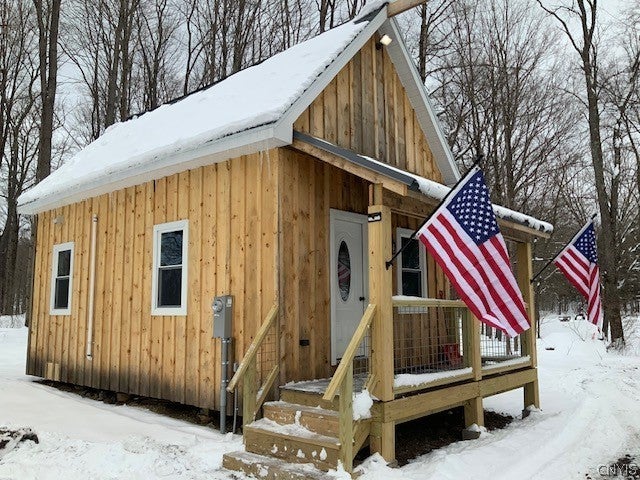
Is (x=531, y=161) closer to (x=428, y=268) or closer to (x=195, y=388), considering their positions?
(x=428, y=268)

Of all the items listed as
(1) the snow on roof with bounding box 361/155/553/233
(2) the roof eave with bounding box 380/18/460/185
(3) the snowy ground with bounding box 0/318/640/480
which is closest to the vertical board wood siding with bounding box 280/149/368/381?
(1) the snow on roof with bounding box 361/155/553/233

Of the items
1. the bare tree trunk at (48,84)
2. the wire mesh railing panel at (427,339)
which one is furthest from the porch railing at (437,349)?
the bare tree trunk at (48,84)

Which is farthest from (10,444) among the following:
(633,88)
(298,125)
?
(633,88)

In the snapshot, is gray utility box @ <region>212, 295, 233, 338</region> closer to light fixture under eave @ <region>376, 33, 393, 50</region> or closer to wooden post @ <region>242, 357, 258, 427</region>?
wooden post @ <region>242, 357, 258, 427</region>

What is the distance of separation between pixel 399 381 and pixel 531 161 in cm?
1578

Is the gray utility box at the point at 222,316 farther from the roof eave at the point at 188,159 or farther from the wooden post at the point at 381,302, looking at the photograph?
the wooden post at the point at 381,302

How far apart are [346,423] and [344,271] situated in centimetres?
282

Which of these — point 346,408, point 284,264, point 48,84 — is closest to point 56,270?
point 284,264

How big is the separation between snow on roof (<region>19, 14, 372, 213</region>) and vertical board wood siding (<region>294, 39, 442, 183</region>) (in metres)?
0.44

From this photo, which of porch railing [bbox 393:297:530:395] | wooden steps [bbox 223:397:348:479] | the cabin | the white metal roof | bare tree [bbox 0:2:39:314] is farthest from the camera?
bare tree [bbox 0:2:39:314]

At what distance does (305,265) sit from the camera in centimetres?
664

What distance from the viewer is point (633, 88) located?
60.7 ft

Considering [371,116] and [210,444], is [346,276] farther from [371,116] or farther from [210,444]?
[210,444]

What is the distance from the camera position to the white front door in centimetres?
712
